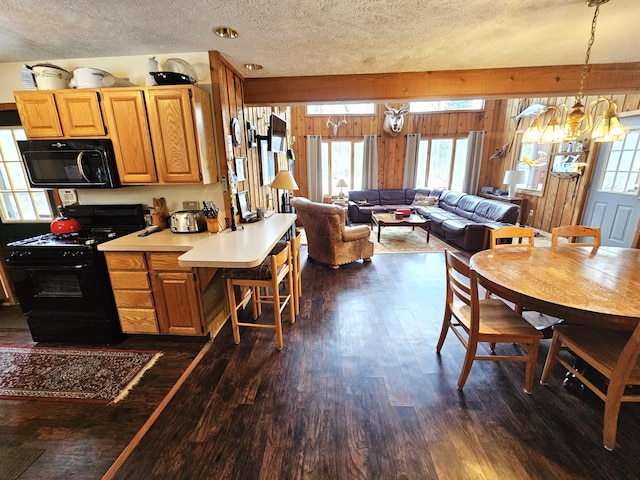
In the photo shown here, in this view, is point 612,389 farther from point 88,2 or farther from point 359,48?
point 88,2

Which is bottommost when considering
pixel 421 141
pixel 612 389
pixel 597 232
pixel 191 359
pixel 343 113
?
pixel 191 359

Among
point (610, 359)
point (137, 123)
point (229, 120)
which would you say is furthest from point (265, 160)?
point (610, 359)

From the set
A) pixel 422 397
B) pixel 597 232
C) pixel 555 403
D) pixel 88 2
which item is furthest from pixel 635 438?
pixel 88 2

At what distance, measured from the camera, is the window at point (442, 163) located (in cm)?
757

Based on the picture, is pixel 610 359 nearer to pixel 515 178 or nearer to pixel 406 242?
pixel 406 242

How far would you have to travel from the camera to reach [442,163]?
773cm

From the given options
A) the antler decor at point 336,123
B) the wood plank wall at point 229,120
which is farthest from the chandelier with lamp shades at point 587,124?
the antler decor at point 336,123

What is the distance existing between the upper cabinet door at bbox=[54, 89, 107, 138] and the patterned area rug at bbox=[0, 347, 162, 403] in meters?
1.84

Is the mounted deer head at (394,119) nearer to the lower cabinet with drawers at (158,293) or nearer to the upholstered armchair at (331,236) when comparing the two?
the upholstered armchair at (331,236)

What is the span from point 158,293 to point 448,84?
3535 mm

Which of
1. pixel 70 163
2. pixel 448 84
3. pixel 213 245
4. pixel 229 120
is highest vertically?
pixel 448 84

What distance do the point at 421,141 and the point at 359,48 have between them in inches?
236

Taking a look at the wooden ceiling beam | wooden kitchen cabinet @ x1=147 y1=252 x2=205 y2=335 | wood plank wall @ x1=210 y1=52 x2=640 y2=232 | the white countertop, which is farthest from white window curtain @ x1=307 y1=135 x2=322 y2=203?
wooden kitchen cabinet @ x1=147 y1=252 x2=205 y2=335

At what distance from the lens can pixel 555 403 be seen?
5.52ft
